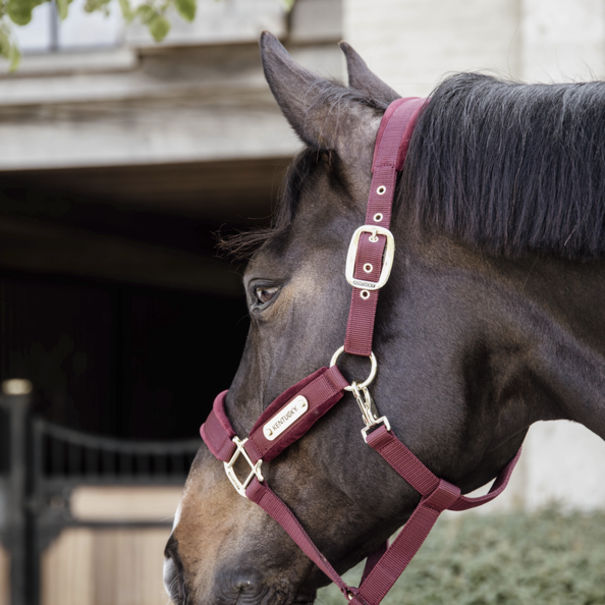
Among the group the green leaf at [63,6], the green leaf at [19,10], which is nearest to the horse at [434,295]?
the green leaf at [63,6]

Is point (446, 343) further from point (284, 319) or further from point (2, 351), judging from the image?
point (2, 351)

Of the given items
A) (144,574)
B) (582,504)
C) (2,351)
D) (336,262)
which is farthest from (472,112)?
(2,351)

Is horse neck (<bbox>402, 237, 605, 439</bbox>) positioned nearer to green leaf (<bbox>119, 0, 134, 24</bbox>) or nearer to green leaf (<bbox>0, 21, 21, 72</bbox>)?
green leaf (<bbox>119, 0, 134, 24</bbox>)

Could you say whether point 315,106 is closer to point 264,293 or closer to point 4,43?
point 264,293

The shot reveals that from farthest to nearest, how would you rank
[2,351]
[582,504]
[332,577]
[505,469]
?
1. [2,351]
2. [582,504]
3. [505,469]
4. [332,577]

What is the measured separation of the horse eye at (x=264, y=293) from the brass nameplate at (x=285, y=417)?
0.22 m

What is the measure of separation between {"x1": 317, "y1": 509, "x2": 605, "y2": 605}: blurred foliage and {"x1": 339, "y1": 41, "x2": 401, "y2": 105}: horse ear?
238 centimetres

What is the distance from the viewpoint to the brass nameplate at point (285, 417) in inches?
47.3

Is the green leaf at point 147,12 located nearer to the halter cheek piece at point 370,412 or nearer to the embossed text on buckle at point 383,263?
the halter cheek piece at point 370,412

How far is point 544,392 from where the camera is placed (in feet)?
3.85

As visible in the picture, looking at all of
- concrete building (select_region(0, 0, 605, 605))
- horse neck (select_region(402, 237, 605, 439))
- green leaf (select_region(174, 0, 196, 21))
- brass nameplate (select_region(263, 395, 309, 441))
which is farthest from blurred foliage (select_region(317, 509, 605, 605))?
green leaf (select_region(174, 0, 196, 21))

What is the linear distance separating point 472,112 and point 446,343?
395mm

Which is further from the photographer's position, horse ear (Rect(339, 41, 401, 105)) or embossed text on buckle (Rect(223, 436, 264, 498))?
horse ear (Rect(339, 41, 401, 105))

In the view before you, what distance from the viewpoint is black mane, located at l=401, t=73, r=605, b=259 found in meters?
1.04
